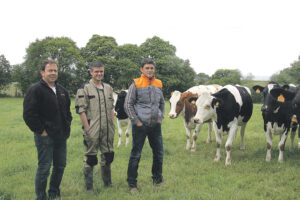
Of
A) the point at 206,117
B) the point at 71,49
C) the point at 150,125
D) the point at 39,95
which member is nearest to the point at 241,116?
the point at 206,117

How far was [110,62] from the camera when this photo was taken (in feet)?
141

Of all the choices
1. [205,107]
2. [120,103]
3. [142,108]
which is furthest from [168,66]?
→ [142,108]

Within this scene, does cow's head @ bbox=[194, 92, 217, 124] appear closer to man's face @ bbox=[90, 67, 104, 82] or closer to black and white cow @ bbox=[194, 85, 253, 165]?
black and white cow @ bbox=[194, 85, 253, 165]

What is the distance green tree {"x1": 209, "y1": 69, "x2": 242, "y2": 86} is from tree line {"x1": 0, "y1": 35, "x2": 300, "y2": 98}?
17.7 m

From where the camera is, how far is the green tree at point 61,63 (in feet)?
144

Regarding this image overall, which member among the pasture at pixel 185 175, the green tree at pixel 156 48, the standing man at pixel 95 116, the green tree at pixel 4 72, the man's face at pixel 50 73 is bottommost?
the pasture at pixel 185 175

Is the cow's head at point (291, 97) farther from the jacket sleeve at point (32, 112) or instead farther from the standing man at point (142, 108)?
the jacket sleeve at point (32, 112)

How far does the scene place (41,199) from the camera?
13.7 feet

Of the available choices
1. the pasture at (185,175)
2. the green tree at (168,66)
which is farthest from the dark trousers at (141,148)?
the green tree at (168,66)

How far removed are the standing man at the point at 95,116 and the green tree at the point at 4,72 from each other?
189ft

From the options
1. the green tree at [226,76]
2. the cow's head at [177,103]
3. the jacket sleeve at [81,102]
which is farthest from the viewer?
the green tree at [226,76]

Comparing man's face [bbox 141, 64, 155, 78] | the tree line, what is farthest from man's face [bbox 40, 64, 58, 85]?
the tree line

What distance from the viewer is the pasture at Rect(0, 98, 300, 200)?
4.86m

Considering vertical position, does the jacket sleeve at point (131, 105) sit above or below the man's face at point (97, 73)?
below
